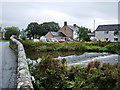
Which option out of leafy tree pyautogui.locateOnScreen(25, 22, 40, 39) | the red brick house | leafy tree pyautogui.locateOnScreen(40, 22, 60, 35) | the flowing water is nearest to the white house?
the red brick house

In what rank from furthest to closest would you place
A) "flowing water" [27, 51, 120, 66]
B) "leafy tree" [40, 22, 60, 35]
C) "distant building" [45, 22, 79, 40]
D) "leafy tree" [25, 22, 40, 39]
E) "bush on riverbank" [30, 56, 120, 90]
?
"leafy tree" [40, 22, 60, 35], "leafy tree" [25, 22, 40, 39], "distant building" [45, 22, 79, 40], "flowing water" [27, 51, 120, 66], "bush on riverbank" [30, 56, 120, 90]

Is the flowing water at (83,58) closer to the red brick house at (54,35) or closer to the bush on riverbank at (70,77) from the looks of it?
the bush on riverbank at (70,77)

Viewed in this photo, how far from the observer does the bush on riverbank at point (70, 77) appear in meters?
5.42

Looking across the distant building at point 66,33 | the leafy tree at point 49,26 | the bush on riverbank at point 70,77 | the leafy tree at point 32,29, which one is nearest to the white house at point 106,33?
the distant building at point 66,33

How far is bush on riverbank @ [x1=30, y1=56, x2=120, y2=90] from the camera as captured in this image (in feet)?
17.8

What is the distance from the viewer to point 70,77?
20.7ft

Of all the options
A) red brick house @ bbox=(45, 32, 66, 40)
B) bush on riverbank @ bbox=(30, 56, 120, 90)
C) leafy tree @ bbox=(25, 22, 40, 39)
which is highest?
leafy tree @ bbox=(25, 22, 40, 39)

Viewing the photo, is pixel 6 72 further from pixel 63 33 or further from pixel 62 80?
pixel 63 33

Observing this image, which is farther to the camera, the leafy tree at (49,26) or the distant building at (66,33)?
the leafy tree at (49,26)

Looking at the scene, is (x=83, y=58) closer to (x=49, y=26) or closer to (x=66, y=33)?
(x=66, y=33)

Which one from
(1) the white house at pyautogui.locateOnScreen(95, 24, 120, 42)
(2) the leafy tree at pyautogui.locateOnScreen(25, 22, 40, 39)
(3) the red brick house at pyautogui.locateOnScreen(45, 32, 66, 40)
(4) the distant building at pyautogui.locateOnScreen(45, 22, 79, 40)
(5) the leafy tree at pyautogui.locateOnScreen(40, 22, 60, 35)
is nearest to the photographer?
(1) the white house at pyautogui.locateOnScreen(95, 24, 120, 42)

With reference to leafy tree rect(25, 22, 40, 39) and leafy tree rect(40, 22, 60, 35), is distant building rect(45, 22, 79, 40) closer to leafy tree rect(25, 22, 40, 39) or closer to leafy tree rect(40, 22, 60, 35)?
leafy tree rect(25, 22, 40, 39)

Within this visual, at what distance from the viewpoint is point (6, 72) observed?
6441 millimetres

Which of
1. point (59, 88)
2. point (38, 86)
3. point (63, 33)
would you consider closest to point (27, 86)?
point (38, 86)
